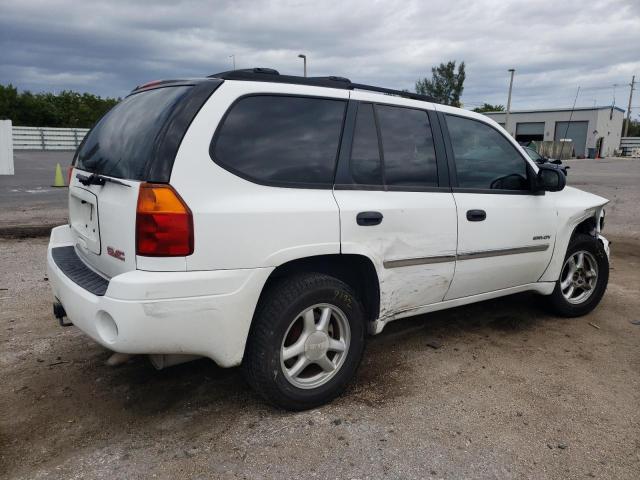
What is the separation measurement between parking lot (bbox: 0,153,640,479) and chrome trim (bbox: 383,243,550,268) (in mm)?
728

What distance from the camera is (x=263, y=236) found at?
2.54m

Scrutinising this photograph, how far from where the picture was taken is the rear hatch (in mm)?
2404

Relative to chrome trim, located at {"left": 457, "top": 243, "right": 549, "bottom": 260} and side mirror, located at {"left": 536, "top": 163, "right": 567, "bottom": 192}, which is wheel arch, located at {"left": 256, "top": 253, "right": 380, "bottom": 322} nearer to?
chrome trim, located at {"left": 457, "top": 243, "right": 549, "bottom": 260}

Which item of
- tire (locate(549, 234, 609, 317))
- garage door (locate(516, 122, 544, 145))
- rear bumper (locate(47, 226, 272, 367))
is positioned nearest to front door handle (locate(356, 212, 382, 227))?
rear bumper (locate(47, 226, 272, 367))

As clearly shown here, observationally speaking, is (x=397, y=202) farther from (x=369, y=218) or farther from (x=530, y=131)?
(x=530, y=131)

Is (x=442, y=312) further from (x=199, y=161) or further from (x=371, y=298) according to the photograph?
(x=199, y=161)

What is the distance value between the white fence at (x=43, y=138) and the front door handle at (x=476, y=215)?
122 feet

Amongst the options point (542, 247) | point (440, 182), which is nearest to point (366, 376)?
point (440, 182)

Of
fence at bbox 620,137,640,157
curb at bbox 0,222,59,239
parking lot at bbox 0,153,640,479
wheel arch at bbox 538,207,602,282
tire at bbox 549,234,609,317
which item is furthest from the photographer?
fence at bbox 620,137,640,157

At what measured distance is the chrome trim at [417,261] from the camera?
121 inches

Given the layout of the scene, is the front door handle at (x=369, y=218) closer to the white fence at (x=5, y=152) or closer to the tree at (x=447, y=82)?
the white fence at (x=5, y=152)

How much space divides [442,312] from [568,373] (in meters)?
1.35

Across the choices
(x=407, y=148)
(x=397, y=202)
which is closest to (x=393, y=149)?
(x=407, y=148)

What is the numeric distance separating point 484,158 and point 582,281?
1723 millimetres
